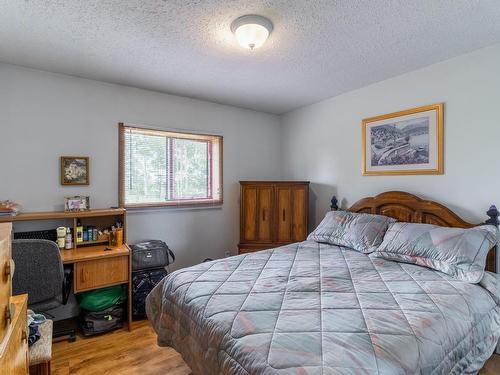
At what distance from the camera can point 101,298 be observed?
99.8 inches

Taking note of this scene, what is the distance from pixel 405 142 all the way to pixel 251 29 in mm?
1885

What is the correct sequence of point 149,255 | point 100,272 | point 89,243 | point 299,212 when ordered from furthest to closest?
point 299,212
point 149,255
point 89,243
point 100,272

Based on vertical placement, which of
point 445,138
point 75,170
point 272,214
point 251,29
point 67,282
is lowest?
point 67,282

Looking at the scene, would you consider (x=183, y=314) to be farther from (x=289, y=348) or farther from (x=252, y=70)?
(x=252, y=70)

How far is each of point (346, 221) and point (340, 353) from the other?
187 cm

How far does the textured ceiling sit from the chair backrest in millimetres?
1524

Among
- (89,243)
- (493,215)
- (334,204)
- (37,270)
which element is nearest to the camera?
(37,270)

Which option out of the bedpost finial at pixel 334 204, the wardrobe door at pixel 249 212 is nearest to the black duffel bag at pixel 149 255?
the wardrobe door at pixel 249 212

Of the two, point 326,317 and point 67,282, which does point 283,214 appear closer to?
point 326,317

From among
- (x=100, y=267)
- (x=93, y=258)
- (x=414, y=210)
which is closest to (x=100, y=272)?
(x=100, y=267)

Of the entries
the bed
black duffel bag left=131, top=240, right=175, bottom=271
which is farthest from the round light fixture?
black duffel bag left=131, top=240, right=175, bottom=271

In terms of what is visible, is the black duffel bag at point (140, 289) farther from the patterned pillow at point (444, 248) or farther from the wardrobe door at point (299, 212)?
the patterned pillow at point (444, 248)

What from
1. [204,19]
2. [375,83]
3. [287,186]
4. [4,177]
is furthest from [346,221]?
[4,177]

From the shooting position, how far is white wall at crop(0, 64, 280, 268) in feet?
8.18
